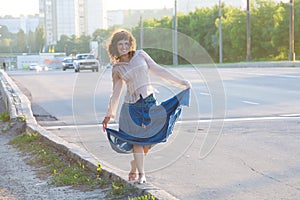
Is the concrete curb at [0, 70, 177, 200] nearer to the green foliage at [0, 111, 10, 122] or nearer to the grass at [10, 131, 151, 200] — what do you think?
the grass at [10, 131, 151, 200]

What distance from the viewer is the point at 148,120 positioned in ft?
21.0

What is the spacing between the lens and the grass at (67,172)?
6.40m

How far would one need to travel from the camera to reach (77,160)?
8211 mm

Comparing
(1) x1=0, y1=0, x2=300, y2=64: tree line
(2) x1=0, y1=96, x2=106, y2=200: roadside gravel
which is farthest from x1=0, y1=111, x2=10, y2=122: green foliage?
(1) x1=0, y1=0, x2=300, y2=64: tree line

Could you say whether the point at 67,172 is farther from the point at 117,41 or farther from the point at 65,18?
the point at 65,18

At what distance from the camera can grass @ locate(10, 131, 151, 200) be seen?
6398 millimetres

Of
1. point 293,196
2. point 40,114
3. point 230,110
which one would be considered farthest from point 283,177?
point 40,114

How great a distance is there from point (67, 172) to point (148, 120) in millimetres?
1750

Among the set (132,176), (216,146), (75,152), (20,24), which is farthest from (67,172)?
(20,24)

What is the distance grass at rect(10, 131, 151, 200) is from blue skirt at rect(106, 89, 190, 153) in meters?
0.47

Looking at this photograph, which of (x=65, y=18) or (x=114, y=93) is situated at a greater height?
(x=65, y=18)

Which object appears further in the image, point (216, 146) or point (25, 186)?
point (216, 146)

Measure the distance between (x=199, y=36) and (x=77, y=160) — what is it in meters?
83.6

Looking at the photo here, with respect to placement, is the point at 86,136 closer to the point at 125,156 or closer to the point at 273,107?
the point at 125,156
